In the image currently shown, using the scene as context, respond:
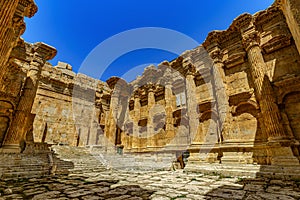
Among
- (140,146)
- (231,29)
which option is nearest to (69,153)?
(140,146)

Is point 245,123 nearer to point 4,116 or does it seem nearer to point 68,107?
point 4,116

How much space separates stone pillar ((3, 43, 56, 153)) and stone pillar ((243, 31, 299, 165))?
47.3 feet

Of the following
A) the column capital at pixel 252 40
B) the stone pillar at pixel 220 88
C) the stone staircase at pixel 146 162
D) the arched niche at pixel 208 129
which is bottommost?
the stone staircase at pixel 146 162

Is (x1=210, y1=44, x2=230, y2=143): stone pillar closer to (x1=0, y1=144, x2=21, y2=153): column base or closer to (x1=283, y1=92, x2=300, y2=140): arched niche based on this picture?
(x1=283, y1=92, x2=300, y2=140): arched niche

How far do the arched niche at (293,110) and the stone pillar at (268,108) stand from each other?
636 mm

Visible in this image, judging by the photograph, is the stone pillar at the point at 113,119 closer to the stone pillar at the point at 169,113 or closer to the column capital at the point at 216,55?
the stone pillar at the point at 169,113

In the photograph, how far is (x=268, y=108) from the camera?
816 cm

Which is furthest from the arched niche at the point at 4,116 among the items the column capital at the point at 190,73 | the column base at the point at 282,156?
the column base at the point at 282,156

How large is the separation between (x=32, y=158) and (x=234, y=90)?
13201 mm

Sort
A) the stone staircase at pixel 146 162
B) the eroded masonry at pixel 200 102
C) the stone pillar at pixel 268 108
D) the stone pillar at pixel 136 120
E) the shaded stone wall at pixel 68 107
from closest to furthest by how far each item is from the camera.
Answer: the stone pillar at pixel 268 108
the eroded masonry at pixel 200 102
the stone staircase at pixel 146 162
the stone pillar at pixel 136 120
the shaded stone wall at pixel 68 107

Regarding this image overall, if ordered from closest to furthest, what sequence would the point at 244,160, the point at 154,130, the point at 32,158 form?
the point at 244,160, the point at 32,158, the point at 154,130

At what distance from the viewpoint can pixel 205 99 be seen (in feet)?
38.9

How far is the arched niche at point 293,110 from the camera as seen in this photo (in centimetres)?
782

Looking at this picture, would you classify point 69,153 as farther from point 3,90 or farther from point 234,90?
point 234,90
